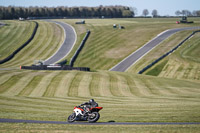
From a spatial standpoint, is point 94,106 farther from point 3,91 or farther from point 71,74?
point 71,74

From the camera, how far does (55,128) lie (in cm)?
2003

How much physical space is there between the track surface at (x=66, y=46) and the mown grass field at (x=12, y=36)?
15010 mm

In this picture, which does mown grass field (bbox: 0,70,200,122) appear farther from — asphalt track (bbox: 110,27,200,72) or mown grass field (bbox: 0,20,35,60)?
mown grass field (bbox: 0,20,35,60)

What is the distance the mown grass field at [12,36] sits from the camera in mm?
107081

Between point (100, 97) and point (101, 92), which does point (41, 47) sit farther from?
point (100, 97)

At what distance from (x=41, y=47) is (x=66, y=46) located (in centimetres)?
894

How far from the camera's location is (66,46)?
109812 mm

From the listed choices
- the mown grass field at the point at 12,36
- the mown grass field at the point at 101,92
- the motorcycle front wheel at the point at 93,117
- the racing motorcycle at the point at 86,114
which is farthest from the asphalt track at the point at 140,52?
the motorcycle front wheel at the point at 93,117

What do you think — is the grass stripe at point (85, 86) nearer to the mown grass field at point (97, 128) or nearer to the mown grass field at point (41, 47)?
the mown grass field at point (97, 128)

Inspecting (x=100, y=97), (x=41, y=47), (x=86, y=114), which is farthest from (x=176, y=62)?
(x=86, y=114)

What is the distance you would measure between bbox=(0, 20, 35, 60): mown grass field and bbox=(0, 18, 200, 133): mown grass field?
500cm

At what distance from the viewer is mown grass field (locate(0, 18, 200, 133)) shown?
2262 cm

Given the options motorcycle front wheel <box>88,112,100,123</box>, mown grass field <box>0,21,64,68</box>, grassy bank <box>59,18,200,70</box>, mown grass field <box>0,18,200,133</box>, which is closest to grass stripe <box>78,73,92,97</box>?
mown grass field <box>0,18,200,133</box>

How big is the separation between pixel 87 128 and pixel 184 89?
3096cm
